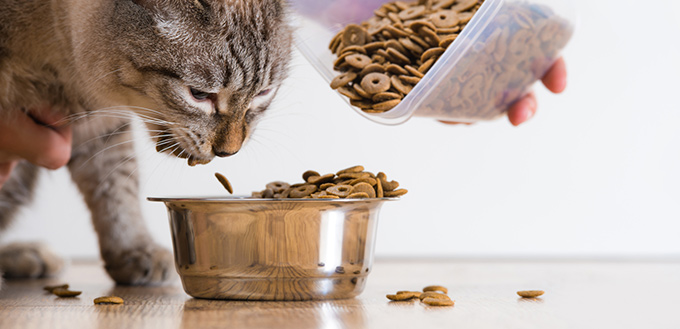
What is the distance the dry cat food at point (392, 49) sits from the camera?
1218 mm

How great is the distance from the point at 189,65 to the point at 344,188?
33cm

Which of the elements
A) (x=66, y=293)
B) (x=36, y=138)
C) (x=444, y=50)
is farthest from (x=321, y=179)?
(x=36, y=138)

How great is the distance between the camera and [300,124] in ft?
6.95

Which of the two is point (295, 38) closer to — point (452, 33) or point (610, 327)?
point (452, 33)

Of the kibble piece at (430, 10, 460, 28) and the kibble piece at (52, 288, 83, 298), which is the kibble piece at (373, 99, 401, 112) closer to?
the kibble piece at (430, 10, 460, 28)

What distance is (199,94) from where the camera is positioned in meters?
1.12

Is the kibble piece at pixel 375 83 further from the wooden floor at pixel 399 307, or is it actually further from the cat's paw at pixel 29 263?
the cat's paw at pixel 29 263

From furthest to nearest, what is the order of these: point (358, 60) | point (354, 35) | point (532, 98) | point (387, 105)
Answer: point (532, 98)
point (354, 35)
point (358, 60)
point (387, 105)

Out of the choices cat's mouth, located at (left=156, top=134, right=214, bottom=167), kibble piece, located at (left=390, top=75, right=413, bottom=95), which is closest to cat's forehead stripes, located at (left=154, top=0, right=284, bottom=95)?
cat's mouth, located at (left=156, top=134, right=214, bottom=167)

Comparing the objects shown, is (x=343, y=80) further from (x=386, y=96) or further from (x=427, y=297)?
(x=427, y=297)

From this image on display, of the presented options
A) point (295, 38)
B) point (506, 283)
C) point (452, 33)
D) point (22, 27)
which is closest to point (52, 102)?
point (22, 27)

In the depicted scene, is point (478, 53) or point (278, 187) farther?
point (478, 53)

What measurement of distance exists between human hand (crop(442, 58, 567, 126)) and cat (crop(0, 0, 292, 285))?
50 cm

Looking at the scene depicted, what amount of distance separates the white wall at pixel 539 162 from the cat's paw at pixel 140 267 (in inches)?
27.5
